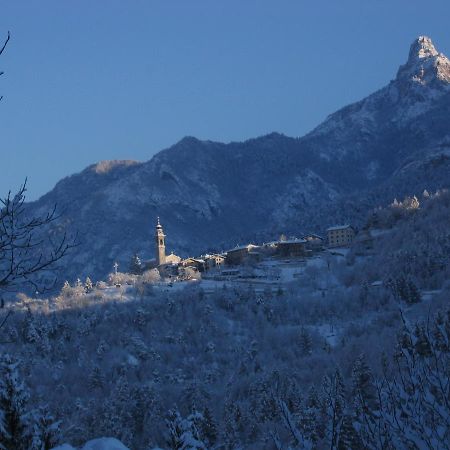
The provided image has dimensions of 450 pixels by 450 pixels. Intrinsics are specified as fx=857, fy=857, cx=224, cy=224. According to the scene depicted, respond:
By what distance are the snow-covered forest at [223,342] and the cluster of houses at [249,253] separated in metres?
8.52

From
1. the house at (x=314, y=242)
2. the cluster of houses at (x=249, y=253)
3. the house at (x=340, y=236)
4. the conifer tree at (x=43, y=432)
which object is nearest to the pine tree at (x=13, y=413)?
the conifer tree at (x=43, y=432)

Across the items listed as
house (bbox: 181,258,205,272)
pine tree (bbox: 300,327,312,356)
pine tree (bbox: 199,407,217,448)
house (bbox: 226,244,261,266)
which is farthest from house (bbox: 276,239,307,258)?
pine tree (bbox: 199,407,217,448)

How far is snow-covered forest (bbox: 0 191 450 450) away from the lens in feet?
176

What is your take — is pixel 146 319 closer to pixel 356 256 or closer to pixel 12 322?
pixel 12 322

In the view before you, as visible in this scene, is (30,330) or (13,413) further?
(30,330)

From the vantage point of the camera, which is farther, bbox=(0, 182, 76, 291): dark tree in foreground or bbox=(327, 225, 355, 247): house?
bbox=(327, 225, 355, 247): house

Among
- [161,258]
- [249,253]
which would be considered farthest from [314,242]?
[161,258]

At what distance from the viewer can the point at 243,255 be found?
10619 centimetres

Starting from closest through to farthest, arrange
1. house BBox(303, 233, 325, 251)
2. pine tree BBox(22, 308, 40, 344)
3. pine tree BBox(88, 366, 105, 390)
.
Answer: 1. pine tree BBox(88, 366, 105, 390)
2. pine tree BBox(22, 308, 40, 344)
3. house BBox(303, 233, 325, 251)

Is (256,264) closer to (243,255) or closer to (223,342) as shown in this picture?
(243,255)

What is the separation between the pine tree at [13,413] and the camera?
39.4ft

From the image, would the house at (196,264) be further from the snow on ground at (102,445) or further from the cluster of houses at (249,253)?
the snow on ground at (102,445)

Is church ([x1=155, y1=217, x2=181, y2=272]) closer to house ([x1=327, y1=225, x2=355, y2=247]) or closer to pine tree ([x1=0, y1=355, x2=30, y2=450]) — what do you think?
house ([x1=327, y1=225, x2=355, y2=247])

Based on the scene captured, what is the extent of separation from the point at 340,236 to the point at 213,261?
61.8ft
